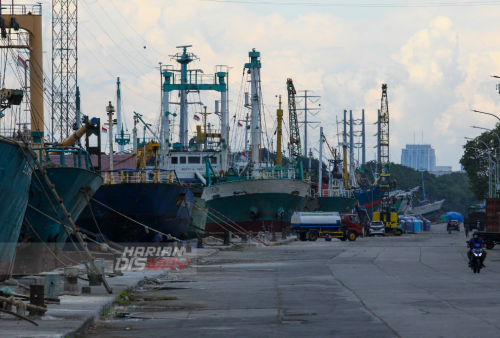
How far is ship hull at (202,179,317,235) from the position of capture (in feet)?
164

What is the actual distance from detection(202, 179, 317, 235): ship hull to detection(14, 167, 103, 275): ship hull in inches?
1150

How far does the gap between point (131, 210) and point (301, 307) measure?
17085 mm

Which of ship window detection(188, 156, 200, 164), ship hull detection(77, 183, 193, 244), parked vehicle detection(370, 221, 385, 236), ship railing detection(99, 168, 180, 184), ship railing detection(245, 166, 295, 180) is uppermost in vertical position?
ship window detection(188, 156, 200, 164)

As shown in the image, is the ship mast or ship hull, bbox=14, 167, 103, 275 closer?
ship hull, bbox=14, 167, 103, 275

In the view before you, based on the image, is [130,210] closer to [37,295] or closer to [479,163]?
[37,295]

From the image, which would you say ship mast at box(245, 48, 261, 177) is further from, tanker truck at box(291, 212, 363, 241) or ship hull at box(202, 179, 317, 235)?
tanker truck at box(291, 212, 363, 241)

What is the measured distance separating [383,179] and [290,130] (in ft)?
133

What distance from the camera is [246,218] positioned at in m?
51.3

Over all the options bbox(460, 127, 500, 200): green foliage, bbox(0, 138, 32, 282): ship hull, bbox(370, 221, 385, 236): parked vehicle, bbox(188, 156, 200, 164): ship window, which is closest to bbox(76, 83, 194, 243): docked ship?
bbox(0, 138, 32, 282): ship hull

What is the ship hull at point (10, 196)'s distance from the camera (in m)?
13.7

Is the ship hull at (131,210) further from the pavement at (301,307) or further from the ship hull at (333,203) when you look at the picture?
the ship hull at (333,203)

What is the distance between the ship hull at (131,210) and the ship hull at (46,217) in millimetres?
6391

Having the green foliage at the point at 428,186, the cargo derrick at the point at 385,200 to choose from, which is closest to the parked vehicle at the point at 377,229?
the cargo derrick at the point at 385,200

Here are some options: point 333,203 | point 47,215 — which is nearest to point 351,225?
point 333,203
